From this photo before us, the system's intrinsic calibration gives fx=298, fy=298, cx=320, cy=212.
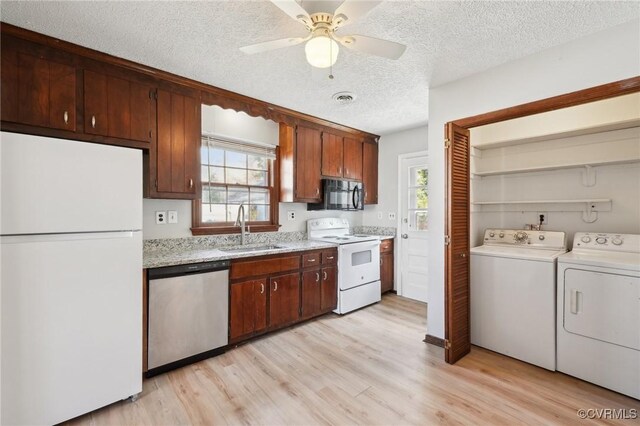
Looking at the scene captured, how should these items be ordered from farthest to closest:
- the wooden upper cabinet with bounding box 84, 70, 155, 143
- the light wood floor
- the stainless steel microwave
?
the stainless steel microwave, the wooden upper cabinet with bounding box 84, 70, 155, 143, the light wood floor

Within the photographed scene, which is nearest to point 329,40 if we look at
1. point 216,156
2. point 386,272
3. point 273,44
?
point 273,44

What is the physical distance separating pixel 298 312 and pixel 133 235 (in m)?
1.86

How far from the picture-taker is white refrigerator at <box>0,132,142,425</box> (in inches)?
63.3

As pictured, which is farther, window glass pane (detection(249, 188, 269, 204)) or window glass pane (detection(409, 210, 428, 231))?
window glass pane (detection(409, 210, 428, 231))

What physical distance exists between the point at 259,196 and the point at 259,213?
8.4 inches

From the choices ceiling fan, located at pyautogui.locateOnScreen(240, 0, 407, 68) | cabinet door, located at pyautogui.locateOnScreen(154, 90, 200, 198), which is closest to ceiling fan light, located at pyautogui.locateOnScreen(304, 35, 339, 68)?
ceiling fan, located at pyautogui.locateOnScreen(240, 0, 407, 68)

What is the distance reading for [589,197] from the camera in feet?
8.94

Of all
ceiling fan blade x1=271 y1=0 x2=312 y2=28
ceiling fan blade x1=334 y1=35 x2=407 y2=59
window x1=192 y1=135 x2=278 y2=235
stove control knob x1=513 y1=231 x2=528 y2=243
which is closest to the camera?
ceiling fan blade x1=271 y1=0 x2=312 y2=28

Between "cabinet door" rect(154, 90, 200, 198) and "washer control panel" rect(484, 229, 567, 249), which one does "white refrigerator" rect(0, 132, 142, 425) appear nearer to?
"cabinet door" rect(154, 90, 200, 198)

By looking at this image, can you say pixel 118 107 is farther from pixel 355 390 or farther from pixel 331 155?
pixel 355 390

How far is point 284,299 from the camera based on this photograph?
311 centimetres

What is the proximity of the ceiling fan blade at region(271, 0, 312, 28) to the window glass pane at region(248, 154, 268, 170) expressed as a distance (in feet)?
7.23

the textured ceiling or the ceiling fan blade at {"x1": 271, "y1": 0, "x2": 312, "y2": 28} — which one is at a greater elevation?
the textured ceiling

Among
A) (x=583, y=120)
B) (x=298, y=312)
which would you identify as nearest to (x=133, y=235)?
(x=298, y=312)
